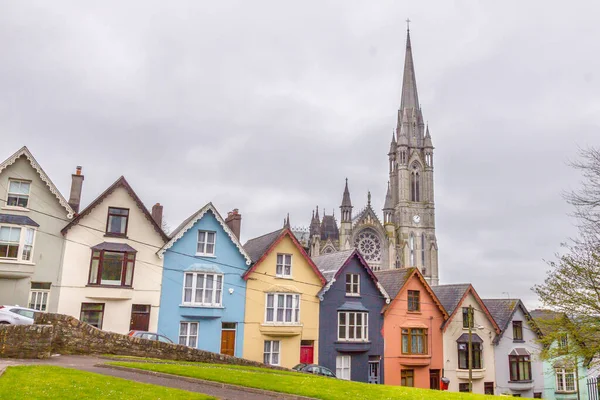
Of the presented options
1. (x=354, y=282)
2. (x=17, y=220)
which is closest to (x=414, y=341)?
(x=354, y=282)

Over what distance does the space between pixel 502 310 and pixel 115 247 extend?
31.6 m

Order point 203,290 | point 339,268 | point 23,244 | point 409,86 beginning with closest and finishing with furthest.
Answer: point 23,244 < point 203,290 < point 339,268 < point 409,86

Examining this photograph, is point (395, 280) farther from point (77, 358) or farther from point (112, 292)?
point (77, 358)

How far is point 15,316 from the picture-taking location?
24.5m

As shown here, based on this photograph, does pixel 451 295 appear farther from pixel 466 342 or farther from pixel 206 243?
pixel 206 243

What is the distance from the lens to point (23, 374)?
52.6ft

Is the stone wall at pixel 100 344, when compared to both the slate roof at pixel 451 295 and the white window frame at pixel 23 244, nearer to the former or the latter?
the white window frame at pixel 23 244


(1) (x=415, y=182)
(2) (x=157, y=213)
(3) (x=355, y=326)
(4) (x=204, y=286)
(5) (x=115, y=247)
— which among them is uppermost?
(1) (x=415, y=182)

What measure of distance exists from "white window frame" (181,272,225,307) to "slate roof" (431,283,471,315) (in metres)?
18.8

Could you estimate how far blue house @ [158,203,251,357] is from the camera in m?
33.0

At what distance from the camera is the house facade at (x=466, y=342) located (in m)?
39.6

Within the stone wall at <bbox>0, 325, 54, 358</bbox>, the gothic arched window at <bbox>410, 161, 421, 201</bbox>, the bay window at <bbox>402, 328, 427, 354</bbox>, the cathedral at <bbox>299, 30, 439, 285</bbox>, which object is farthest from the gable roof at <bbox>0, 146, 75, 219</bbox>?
the gothic arched window at <bbox>410, 161, 421, 201</bbox>

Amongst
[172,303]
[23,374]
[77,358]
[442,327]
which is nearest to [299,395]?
[23,374]

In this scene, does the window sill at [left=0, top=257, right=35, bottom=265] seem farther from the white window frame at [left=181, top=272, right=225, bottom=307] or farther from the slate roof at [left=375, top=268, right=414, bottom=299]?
the slate roof at [left=375, top=268, right=414, bottom=299]
